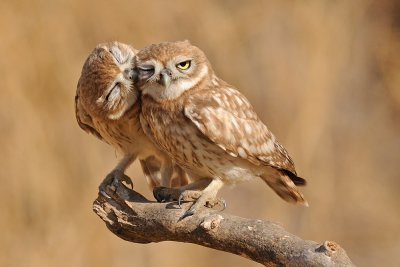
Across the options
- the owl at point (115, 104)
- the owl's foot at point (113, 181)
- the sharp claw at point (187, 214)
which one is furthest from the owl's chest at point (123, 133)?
the sharp claw at point (187, 214)

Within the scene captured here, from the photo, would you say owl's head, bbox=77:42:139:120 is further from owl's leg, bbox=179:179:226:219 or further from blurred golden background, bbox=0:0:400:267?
blurred golden background, bbox=0:0:400:267

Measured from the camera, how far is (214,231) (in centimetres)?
316

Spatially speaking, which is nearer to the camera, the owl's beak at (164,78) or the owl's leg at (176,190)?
the owl's beak at (164,78)

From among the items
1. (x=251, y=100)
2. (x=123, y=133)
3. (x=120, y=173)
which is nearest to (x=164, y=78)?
(x=123, y=133)

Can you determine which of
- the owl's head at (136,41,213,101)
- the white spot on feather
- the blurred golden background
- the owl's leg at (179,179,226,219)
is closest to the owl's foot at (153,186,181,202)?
the owl's leg at (179,179,226,219)

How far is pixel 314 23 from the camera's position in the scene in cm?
678

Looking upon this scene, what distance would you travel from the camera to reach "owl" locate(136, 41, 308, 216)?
138 inches

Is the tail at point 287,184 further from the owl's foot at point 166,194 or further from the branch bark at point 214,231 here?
the branch bark at point 214,231

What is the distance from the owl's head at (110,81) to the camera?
11.5 feet

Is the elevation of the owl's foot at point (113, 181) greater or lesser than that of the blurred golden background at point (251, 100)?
lesser

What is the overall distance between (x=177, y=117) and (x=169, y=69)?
20 cm

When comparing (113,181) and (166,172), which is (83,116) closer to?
(113,181)

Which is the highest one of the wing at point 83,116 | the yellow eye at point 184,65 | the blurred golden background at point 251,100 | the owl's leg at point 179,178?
the blurred golden background at point 251,100

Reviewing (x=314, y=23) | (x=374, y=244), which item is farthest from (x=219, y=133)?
(x=374, y=244)
